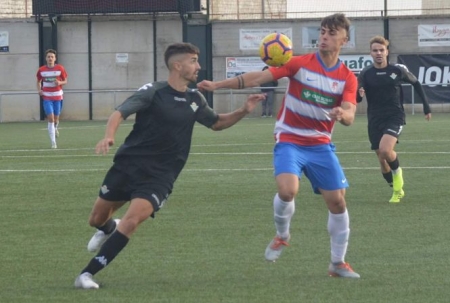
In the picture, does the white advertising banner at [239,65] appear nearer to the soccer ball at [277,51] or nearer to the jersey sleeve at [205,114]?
the soccer ball at [277,51]

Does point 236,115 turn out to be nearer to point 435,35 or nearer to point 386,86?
point 386,86

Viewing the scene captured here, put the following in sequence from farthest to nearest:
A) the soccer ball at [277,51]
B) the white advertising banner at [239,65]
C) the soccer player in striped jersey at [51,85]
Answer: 1. the white advertising banner at [239,65]
2. the soccer player in striped jersey at [51,85]
3. the soccer ball at [277,51]

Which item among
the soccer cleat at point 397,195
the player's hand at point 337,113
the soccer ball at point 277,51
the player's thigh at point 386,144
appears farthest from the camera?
the player's thigh at point 386,144

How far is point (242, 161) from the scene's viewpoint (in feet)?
62.1

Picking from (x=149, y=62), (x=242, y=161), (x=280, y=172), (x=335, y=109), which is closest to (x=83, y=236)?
(x=280, y=172)

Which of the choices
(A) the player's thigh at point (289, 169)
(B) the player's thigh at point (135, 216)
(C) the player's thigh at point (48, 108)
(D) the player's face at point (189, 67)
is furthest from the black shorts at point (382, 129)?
(C) the player's thigh at point (48, 108)

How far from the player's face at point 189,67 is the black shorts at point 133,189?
2.77 ft

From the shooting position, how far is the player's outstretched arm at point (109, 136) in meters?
7.41

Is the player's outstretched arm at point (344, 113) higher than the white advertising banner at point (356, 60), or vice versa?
the white advertising banner at point (356, 60)

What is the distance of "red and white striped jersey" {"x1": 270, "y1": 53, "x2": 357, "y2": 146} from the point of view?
8445 mm

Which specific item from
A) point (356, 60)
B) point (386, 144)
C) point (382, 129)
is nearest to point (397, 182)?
point (386, 144)

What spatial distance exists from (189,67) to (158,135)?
573 mm

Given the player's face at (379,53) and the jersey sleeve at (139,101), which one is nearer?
the jersey sleeve at (139,101)

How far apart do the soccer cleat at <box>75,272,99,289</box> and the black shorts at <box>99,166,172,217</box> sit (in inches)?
26.4
